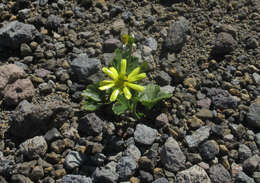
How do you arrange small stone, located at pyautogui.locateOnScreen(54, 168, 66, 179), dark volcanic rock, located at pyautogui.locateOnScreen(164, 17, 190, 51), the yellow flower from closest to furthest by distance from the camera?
small stone, located at pyautogui.locateOnScreen(54, 168, 66, 179)
the yellow flower
dark volcanic rock, located at pyautogui.locateOnScreen(164, 17, 190, 51)

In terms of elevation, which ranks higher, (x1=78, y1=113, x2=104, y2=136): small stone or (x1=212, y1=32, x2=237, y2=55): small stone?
(x1=212, y1=32, x2=237, y2=55): small stone

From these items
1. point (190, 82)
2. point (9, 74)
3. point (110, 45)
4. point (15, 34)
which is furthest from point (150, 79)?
point (15, 34)

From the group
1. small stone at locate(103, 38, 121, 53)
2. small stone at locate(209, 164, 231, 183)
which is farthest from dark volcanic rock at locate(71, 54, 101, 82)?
small stone at locate(209, 164, 231, 183)

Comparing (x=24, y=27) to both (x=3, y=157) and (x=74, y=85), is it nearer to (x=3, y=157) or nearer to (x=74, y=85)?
(x=74, y=85)

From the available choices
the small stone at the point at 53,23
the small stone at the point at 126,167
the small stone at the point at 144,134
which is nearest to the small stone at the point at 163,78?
the small stone at the point at 144,134

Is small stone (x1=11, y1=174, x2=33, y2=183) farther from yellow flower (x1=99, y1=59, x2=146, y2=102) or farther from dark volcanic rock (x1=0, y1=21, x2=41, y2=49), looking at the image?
dark volcanic rock (x1=0, y1=21, x2=41, y2=49)

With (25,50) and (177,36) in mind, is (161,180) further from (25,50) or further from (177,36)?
(25,50)
